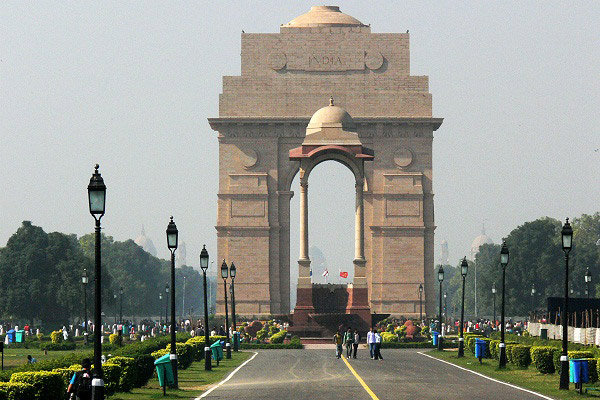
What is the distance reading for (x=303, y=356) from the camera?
206 ft

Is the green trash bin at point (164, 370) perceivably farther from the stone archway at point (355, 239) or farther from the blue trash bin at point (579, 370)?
the stone archway at point (355, 239)

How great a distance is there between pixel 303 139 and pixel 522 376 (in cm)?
6258

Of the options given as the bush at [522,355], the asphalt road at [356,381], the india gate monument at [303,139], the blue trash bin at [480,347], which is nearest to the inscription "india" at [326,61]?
the india gate monument at [303,139]

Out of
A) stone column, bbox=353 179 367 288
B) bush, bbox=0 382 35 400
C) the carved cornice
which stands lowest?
bush, bbox=0 382 35 400

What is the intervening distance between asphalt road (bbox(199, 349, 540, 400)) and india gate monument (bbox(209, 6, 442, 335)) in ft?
152

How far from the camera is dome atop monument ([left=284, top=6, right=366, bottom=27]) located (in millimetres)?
110812

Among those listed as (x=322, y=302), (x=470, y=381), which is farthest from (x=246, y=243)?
(x=470, y=381)

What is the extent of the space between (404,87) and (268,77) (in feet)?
35.6

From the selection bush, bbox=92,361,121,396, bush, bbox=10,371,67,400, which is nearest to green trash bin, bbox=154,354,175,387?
bush, bbox=92,361,121,396

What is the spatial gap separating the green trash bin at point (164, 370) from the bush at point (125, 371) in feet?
3.12

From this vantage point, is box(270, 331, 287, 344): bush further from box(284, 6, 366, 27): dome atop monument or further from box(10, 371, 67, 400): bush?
box(10, 371, 67, 400): bush

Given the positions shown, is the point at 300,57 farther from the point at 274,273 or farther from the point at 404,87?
the point at 274,273

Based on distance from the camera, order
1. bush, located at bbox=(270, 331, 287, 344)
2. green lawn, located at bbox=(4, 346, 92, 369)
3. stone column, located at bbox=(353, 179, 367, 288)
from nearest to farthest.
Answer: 1. green lawn, located at bbox=(4, 346, 92, 369)
2. bush, located at bbox=(270, 331, 287, 344)
3. stone column, located at bbox=(353, 179, 367, 288)

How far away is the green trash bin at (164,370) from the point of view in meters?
38.5
